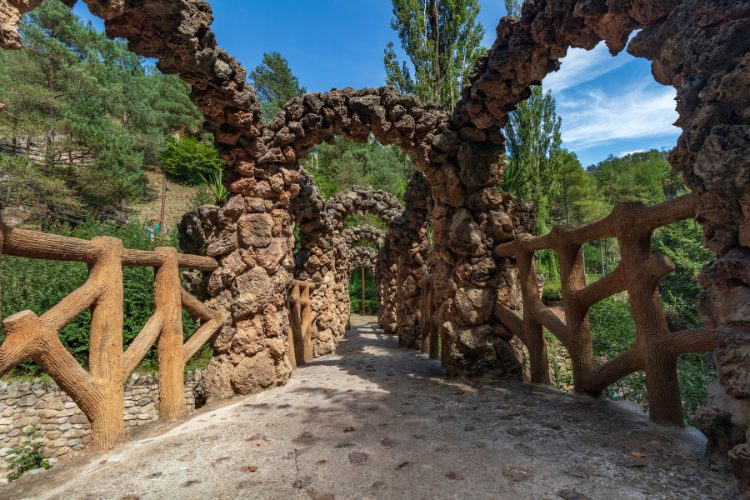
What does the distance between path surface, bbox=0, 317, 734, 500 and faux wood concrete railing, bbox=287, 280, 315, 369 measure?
293 centimetres

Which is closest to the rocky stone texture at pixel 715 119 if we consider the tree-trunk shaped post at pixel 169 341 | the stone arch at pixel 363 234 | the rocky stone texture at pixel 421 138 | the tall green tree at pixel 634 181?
the rocky stone texture at pixel 421 138

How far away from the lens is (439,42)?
10.8 metres

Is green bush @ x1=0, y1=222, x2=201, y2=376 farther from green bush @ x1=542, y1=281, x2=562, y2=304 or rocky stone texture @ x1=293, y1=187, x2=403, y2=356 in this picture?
green bush @ x1=542, y1=281, x2=562, y2=304

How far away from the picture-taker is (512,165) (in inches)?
181

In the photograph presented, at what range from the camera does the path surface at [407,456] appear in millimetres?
1770

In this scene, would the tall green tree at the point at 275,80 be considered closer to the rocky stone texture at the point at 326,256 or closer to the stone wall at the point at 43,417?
the rocky stone texture at the point at 326,256

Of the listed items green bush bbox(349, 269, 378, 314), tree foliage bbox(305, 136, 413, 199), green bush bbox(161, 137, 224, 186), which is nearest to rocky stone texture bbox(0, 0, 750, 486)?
green bush bbox(349, 269, 378, 314)

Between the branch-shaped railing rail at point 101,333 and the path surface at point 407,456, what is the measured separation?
0.34 meters

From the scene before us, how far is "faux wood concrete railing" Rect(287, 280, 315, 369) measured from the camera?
633 cm

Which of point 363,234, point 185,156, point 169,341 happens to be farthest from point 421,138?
point 185,156

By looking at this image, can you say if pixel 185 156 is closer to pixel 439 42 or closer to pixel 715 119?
pixel 439 42

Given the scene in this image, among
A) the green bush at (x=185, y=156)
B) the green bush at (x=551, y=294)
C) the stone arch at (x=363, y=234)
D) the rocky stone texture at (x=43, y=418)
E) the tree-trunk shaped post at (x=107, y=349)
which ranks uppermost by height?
the green bush at (x=185, y=156)

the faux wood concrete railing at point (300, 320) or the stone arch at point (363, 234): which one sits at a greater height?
the stone arch at point (363, 234)

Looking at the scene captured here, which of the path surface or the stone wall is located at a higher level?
the path surface
